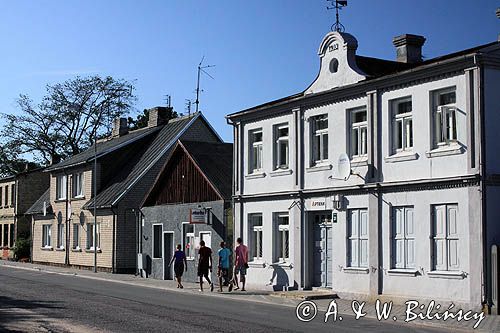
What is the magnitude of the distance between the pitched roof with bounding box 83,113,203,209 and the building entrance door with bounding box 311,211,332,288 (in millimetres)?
17686

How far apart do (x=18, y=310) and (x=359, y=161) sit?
10835mm

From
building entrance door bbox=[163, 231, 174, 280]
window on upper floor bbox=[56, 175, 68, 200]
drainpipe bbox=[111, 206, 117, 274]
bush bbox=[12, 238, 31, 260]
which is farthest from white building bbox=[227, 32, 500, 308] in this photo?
bush bbox=[12, 238, 31, 260]

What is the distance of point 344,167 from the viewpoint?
2445cm

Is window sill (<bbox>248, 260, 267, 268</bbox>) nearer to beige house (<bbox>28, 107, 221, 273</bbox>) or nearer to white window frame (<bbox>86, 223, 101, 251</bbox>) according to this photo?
beige house (<bbox>28, 107, 221, 273</bbox>)

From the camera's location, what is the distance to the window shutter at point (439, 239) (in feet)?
69.5

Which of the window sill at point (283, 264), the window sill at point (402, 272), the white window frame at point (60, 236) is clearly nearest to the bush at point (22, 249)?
the white window frame at point (60, 236)

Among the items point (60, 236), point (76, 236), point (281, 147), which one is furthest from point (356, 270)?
point (60, 236)

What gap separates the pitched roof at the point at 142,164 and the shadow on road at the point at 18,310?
1962 centimetres

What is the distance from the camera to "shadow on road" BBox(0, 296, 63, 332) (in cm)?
1709

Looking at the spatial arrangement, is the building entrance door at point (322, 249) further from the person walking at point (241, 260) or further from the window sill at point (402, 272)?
the window sill at point (402, 272)

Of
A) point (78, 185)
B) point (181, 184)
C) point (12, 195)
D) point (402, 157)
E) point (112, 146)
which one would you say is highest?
point (112, 146)

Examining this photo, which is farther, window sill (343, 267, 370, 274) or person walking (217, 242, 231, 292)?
person walking (217, 242, 231, 292)

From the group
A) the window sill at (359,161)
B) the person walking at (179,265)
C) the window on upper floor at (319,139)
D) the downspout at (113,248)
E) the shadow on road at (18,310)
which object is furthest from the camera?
the downspout at (113,248)

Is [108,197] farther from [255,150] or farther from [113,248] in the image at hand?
[255,150]
